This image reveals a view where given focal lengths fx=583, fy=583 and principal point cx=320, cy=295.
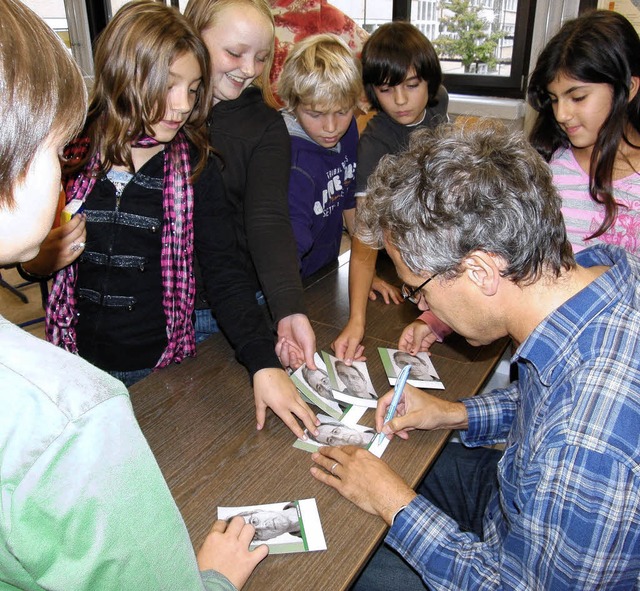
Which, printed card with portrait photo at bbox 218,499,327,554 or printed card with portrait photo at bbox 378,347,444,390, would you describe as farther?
printed card with portrait photo at bbox 378,347,444,390

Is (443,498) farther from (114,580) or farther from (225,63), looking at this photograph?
(225,63)

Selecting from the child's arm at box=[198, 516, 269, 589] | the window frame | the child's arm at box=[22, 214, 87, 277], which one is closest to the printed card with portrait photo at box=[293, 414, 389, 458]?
the child's arm at box=[198, 516, 269, 589]

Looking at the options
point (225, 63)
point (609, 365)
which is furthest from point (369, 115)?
point (609, 365)

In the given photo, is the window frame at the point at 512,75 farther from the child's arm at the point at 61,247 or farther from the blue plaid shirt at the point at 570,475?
the child's arm at the point at 61,247

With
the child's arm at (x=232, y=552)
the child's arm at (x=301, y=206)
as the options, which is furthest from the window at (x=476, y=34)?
the child's arm at (x=232, y=552)

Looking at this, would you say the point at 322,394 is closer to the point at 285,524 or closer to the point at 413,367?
the point at 413,367

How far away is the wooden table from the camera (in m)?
1.06

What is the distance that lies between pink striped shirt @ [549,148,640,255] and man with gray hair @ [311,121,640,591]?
2.46 ft

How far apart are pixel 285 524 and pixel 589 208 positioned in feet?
5.01

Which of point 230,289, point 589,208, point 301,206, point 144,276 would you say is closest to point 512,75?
point 589,208

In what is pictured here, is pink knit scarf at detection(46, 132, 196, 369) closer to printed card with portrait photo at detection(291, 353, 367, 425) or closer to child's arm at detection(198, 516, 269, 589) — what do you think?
printed card with portrait photo at detection(291, 353, 367, 425)

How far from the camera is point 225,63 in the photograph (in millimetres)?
1737

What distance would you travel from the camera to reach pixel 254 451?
1320 mm

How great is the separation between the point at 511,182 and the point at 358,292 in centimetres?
89
